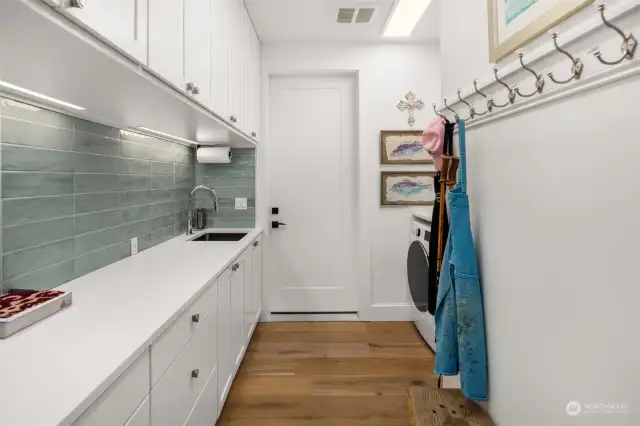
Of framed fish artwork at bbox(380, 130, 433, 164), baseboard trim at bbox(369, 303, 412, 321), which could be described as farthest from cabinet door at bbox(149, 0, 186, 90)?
baseboard trim at bbox(369, 303, 412, 321)

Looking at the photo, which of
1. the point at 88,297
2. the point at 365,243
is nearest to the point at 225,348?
the point at 88,297

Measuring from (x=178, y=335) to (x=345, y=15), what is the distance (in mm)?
2616

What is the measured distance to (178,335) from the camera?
1181 millimetres

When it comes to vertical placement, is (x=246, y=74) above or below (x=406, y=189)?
above

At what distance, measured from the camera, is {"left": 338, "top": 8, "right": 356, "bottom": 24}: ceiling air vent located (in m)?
2.72

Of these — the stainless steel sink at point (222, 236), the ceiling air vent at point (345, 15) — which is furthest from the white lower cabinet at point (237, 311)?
the ceiling air vent at point (345, 15)

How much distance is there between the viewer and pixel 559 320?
2.91 ft

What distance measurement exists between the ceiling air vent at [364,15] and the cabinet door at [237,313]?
2.03 meters

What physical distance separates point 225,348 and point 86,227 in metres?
0.91

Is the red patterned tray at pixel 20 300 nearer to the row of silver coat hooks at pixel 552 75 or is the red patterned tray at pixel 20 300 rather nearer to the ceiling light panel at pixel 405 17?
the row of silver coat hooks at pixel 552 75

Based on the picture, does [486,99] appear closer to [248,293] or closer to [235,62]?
[235,62]

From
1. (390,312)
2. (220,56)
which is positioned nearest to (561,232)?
(220,56)

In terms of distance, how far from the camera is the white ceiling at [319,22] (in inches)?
104

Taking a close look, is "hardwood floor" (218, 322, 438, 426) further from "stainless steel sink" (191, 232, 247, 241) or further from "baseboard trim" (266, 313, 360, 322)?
"stainless steel sink" (191, 232, 247, 241)
